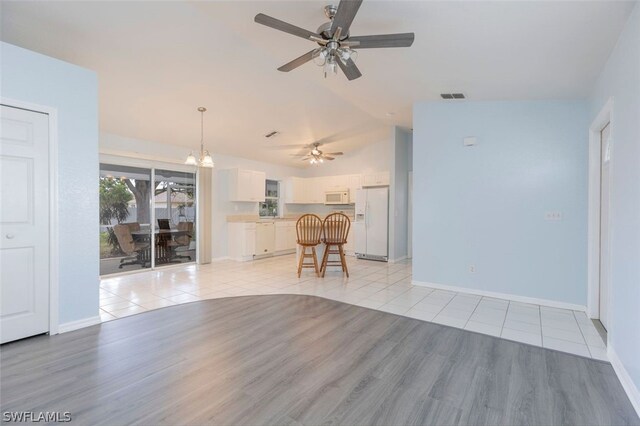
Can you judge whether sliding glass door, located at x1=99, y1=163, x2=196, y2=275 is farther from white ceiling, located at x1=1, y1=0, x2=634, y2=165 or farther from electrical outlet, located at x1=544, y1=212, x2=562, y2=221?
electrical outlet, located at x1=544, y1=212, x2=562, y2=221

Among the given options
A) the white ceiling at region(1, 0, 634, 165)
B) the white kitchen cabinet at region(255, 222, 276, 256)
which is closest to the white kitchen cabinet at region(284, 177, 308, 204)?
the white kitchen cabinet at region(255, 222, 276, 256)

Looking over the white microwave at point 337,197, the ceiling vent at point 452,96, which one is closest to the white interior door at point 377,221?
the white microwave at point 337,197

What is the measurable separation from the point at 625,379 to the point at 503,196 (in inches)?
98.9

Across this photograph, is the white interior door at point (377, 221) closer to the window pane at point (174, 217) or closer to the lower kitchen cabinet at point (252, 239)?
the lower kitchen cabinet at point (252, 239)

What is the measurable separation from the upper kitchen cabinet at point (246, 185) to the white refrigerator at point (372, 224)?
2.45 meters

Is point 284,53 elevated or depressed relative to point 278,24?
elevated

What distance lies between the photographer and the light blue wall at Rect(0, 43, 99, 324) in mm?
2730

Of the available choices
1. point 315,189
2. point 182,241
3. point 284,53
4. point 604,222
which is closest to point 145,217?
point 182,241

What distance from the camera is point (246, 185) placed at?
23.1 ft

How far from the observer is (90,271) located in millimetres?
3014

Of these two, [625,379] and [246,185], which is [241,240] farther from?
[625,379]

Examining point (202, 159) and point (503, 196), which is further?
point (202, 159)

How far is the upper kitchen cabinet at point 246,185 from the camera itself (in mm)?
6875

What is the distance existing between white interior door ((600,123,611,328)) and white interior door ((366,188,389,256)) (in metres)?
3.83
